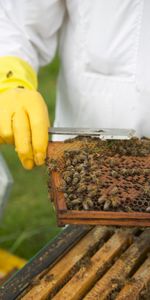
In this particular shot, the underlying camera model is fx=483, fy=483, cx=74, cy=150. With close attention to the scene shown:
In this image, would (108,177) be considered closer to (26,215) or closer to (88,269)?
(88,269)

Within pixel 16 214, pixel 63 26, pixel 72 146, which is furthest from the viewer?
pixel 16 214

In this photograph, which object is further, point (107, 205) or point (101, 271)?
point (101, 271)

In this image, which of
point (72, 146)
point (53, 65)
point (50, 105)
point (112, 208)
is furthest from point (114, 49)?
point (53, 65)

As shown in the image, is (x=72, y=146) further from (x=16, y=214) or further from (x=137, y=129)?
(x=16, y=214)

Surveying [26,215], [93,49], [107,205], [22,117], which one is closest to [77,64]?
[93,49]

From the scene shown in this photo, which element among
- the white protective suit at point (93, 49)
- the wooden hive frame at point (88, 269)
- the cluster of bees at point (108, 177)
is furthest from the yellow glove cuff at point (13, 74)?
the wooden hive frame at point (88, 269)

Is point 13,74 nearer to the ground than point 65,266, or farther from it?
farther from it

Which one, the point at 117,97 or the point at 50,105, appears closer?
the point at 117,97
